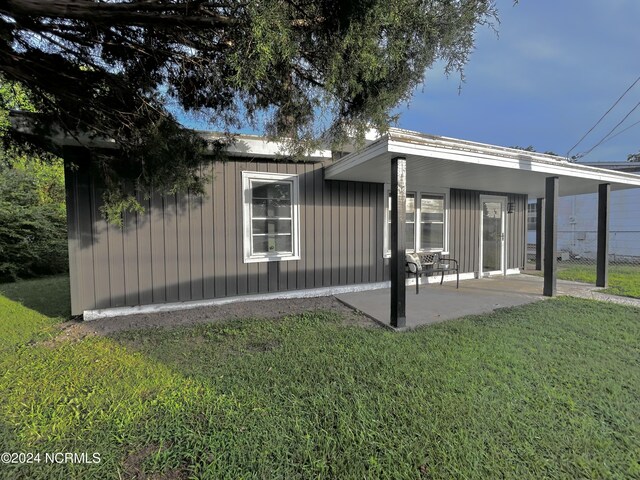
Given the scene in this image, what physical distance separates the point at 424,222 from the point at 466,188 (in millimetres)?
1506

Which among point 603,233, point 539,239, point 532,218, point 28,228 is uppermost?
point 532,218

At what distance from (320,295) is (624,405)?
14.2 ft

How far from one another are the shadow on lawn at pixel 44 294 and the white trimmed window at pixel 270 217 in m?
3.18

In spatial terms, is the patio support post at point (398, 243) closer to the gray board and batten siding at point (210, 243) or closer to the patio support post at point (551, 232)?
the gray board and batten siding at point (210, 243)

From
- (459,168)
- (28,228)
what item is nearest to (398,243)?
(459,168)

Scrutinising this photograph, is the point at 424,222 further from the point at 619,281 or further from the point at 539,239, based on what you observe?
the point at 539,239

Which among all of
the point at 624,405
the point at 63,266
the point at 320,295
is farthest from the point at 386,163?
the point at 63,266

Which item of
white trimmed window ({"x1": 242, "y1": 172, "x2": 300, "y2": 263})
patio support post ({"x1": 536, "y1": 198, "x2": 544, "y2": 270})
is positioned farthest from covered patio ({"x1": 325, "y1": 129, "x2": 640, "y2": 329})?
patio support post ({"x1": 536, "y1": 198, "x2": 544, "y2": 270})

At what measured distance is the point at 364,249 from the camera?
6301 mm

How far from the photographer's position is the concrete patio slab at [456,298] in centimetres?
447

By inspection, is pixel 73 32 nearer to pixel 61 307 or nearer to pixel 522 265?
pixel 61 307

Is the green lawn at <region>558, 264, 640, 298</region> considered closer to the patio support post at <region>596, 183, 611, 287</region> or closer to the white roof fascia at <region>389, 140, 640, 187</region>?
the patio support post at <region>596, 183, 611, 287</region>

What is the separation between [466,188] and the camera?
728cm

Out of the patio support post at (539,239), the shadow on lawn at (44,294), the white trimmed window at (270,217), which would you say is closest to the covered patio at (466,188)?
the white trimmed window at (270,217)
